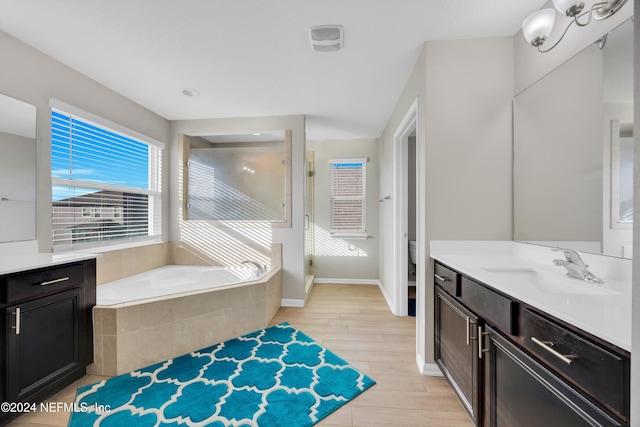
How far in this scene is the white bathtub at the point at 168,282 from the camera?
209 cm

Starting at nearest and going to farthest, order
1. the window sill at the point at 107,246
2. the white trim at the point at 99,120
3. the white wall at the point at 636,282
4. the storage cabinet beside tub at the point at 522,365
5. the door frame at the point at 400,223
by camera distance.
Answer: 1. the white wall at the point at 636,282
2. the storage cabinet beside tub at the point at 522,365
3. the white trim at the point at 99,120
4. the window sill at the point at 107,246
5. the door frame at the point at 400,223

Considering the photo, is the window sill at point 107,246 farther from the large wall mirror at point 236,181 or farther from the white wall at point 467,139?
the white wall at point 467,139

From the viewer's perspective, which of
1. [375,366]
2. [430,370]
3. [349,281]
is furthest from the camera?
[349,281]

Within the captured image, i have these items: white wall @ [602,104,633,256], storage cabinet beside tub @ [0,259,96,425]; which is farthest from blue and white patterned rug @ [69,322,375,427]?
white wall @ [602,104,633,256]

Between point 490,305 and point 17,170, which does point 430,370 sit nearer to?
point 490,305

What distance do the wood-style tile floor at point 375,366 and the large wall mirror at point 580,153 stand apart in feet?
3.84

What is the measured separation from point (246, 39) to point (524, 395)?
2.40 meters

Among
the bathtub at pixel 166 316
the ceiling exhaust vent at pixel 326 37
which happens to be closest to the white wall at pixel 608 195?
the ceiling exhaust vent at pixel 326 37

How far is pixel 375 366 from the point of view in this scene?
1842 mm

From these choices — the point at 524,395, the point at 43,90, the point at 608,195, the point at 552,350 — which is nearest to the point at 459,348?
the point at 524,395

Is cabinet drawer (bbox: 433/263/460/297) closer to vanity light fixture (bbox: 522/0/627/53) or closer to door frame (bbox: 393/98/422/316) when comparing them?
door frame (bbox: 393/98/422/316)

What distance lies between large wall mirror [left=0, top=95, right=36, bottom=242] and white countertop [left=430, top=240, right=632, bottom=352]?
2.86 meters

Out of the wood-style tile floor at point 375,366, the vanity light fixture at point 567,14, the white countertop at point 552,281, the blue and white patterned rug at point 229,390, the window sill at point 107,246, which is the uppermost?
the vanity light fixture at point 567,14

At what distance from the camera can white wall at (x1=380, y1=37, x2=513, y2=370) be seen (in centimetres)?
169
